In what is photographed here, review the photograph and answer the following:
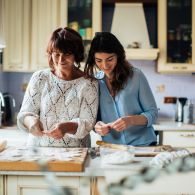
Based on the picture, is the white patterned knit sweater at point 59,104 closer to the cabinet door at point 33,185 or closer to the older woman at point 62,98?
the older woman at point 62,98

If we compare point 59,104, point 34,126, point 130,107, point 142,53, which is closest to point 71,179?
point 34,126

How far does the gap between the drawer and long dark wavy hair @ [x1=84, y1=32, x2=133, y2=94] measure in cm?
136

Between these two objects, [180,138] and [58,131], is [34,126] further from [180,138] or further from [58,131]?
[180,138]

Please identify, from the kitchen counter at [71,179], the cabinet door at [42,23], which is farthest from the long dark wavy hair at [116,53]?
the cabinet door at [42,23]

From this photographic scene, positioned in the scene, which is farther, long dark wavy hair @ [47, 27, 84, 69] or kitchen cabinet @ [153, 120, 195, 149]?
kitchen cabinet @ [153, 120, 195, 149]

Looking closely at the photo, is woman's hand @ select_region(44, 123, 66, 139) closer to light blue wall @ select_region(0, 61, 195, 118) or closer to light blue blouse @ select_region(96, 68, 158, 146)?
light blue blouse @ select_region(96, 68, 158, 146)

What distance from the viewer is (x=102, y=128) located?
4.93 feet

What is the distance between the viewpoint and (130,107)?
1688 millimetres

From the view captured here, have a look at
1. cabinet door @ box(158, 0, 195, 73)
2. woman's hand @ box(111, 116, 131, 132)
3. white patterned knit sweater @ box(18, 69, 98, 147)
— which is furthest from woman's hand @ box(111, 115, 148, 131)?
cabinet door @ box(158, 0, 195, 73)

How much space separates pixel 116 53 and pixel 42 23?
5.56ft

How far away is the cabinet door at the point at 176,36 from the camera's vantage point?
10.6 ft

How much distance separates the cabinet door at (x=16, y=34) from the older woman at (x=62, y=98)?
1.63 m

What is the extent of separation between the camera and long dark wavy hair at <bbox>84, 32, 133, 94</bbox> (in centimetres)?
166

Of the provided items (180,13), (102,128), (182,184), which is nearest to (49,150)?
(102,128)
